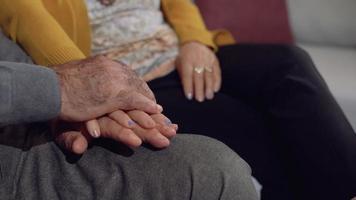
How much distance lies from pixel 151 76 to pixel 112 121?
46cm

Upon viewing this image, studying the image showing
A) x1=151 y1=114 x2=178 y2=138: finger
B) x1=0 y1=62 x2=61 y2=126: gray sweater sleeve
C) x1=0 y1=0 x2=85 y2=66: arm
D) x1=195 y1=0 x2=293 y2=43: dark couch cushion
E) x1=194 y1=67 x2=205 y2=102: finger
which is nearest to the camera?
x1=0 y1=62 x2=61 y2=126: gray sweater sleeve

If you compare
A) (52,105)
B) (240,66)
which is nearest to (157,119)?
(52,105)

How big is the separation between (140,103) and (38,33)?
35 cm

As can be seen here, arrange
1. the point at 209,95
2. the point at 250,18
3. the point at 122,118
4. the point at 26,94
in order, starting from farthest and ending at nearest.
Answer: the point at 250,18, the point at 209,95, the point at 122,118, the point at 26,94

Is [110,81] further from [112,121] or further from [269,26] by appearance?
[269,26]

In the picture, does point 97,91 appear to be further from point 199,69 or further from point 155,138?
point 199,69

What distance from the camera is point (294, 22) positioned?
6.00 feet

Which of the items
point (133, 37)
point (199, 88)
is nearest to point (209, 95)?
point (199, 88)

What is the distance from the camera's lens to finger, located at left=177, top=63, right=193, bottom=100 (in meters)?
1.21

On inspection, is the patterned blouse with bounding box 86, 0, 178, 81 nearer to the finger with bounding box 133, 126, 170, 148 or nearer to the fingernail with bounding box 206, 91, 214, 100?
the fingernail with bounding box 206, 91, 214, 100

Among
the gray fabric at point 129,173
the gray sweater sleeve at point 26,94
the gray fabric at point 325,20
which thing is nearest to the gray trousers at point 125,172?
the gray fabric at point 129,173

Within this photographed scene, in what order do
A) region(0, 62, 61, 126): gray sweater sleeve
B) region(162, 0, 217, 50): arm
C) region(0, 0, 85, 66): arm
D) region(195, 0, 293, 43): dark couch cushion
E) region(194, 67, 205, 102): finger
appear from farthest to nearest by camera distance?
region(195, 0, 293, 43): dark couch cushion → region(162, 0, 217, 50): arm → region(194, 67, 205, 102): finger → region(0, 0, 85, 66): arm → region(0, 62, 61, 126): gray sweater sleeve

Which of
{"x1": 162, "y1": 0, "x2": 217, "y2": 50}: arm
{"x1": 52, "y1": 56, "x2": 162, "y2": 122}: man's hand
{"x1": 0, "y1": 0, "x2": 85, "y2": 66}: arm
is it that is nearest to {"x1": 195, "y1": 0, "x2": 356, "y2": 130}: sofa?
{"x1": 162, "y1": 0, "x2": 217, "y2": 50}: arm

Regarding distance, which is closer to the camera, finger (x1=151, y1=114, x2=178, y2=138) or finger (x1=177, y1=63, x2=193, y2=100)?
finger (x1=151, y1=114, x2=178, y2=138)
